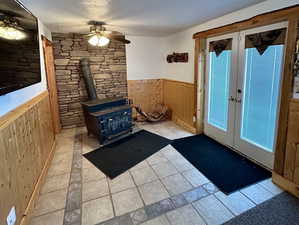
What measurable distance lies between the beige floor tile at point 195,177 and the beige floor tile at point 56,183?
156cm

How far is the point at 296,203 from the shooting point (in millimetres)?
1915

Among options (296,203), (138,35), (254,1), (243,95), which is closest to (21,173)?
(296,203)

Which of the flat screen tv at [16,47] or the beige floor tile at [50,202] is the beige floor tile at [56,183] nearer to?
the beige floor tile at [50,202]

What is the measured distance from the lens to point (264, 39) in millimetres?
2350

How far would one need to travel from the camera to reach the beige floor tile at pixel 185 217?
5.64ft

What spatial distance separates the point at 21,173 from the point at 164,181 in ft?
5.12

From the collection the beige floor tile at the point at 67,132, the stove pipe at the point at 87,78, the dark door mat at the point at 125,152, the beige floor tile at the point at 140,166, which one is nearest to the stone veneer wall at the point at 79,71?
the beige floor tile at the point at 67,132

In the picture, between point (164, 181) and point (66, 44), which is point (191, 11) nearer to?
point (164, 181)

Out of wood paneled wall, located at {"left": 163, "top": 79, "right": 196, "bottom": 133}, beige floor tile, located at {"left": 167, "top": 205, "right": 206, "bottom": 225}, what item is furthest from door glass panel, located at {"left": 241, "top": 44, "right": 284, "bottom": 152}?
beige floor tile, located at {"left": 167, "top": 205, "right": 206, "bottom": 225}

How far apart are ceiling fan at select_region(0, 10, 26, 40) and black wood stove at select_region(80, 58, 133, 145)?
1857 millimetres

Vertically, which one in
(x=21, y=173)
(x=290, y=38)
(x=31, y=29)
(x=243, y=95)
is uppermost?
(x=31, y=29)

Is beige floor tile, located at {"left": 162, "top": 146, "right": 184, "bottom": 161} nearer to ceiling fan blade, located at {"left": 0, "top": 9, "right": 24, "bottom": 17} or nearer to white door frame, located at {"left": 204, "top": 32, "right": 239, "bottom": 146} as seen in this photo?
white door frame, located at {"left": 204, "top": 32, "right": 239, "bottom": 146}

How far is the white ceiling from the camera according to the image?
2191 millimetres

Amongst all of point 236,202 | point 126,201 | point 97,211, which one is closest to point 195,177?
point 236,202
